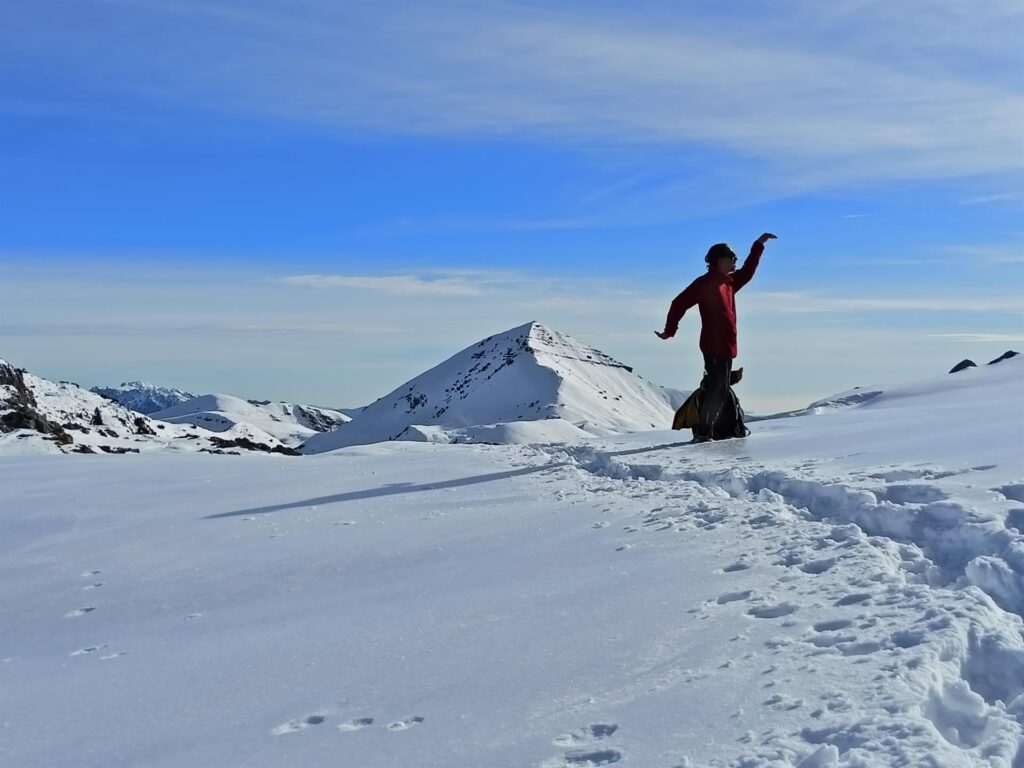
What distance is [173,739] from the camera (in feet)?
9.32

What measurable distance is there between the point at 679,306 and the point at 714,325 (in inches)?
19.8

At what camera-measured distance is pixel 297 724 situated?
287 centimetres

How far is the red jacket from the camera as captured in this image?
11.4 metres

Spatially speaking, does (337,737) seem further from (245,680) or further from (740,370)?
(740,370)

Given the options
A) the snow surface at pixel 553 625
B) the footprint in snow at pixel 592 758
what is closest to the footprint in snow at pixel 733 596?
the snow surface at pixel 553 625

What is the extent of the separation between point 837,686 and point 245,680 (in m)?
2.07

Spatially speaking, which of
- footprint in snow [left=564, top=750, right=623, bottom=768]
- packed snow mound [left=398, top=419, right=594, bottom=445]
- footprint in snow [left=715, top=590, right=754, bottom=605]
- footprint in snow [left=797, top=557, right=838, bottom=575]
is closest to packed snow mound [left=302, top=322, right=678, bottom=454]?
packed snow mound [left=398, top=419, right=594, bottom=445]

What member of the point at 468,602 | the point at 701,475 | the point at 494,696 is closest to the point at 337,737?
the point at 494,696

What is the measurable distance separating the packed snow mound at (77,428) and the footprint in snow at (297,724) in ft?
62.2

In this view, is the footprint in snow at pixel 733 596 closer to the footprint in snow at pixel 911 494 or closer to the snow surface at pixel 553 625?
the snow surface at pixel 553 625

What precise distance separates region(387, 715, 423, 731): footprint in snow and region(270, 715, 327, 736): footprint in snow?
0.25 m

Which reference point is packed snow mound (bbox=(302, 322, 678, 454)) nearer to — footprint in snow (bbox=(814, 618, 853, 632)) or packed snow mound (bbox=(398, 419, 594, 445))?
packed snow mound (bbox=(398, 419, 594, 445))

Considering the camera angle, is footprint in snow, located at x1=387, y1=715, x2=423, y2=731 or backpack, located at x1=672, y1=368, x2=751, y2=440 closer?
footprint in snow, located at x1=387, y1=715, x2=423, y2=731

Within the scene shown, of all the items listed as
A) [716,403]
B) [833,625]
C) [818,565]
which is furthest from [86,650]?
[716,403]
